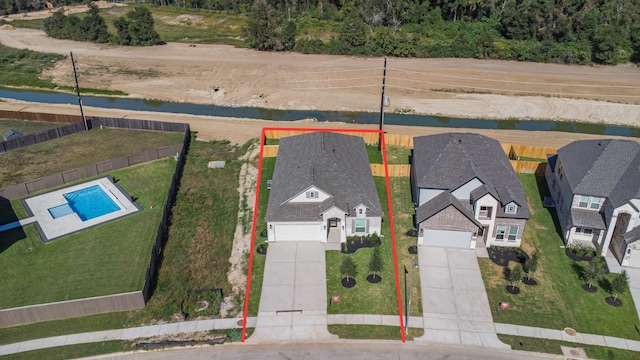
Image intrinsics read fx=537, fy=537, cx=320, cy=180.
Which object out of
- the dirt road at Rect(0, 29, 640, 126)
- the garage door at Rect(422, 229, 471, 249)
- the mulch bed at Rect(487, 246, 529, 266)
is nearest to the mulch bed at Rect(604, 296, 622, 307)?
the mulch bed at Rect(487, 246, 529, 266)

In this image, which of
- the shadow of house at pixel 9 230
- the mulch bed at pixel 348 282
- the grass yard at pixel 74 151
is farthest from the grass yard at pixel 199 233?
the shadow of house at pixel 9 230

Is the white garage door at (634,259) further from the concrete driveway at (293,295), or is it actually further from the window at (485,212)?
the concrete driveway at (293,295)

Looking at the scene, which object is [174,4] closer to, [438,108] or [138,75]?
[138,75]

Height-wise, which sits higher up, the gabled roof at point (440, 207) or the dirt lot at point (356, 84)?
the gabled roof at point (440, 207)

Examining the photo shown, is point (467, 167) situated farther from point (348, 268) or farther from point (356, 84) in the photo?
point (356, 84)

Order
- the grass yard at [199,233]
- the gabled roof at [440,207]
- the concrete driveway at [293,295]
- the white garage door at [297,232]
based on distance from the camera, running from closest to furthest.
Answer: the concrete driveway at [293,295] → the grass yard at [199,233] → the gabled roof at [440,207] → the white garage door at [297,232]

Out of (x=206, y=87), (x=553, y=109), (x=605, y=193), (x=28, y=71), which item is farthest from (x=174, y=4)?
(x=605, y=193)

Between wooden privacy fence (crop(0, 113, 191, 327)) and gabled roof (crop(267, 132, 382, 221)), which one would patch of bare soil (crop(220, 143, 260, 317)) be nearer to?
gabled roof (crop(267, 132, 382, 221))
